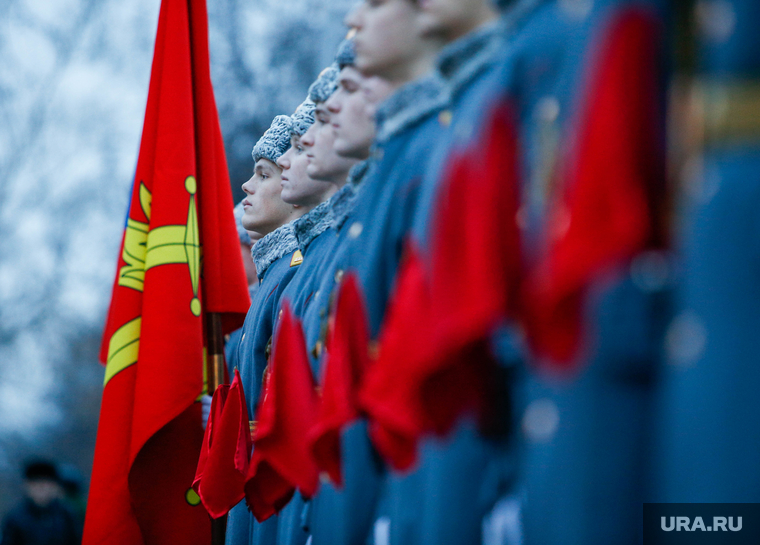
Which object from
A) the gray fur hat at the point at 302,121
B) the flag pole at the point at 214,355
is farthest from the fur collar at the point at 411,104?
the flag pole at the point at 214,355

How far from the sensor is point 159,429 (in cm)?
318

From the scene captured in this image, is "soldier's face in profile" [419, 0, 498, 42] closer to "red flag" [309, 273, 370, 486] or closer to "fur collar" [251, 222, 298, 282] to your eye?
"red flag" [309, 273, 370, 486]

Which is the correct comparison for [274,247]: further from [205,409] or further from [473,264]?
[473,264]

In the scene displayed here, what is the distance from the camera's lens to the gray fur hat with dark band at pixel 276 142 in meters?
3.29

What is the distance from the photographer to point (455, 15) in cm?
162

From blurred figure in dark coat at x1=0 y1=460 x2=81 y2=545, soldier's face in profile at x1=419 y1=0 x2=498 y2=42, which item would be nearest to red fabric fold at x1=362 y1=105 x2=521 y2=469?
soldier's face in profile at x1=419 y1=0 x2=498 y2=42

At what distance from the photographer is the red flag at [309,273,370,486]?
1695 mm

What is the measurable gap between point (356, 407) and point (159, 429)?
1.70 m

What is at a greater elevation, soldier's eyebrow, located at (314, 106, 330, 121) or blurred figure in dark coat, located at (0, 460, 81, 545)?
soldier's eyebrow, located at (314, 106, 330, 121)

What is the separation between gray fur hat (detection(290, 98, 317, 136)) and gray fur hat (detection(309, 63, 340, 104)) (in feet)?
1.20

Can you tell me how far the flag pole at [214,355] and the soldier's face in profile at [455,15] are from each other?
81.7 inches

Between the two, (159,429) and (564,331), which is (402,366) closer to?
(564,331)

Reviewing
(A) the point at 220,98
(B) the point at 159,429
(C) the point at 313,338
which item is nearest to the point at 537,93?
(C) the point at 313,338

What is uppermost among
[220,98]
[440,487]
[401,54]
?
[220,98]
